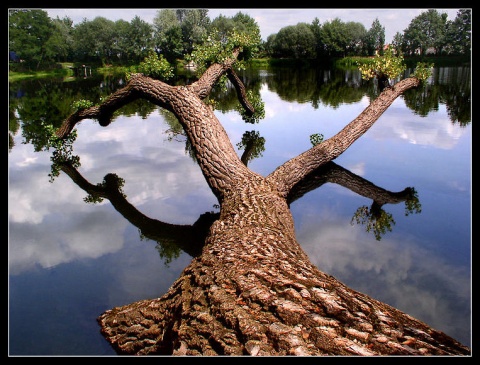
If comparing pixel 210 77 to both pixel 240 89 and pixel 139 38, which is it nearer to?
pixel 240 89

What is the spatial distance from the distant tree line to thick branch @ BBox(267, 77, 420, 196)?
26.5 m

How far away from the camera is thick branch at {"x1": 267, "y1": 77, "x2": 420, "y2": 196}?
7.06m

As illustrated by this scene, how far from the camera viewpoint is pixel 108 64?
51250 millimetres

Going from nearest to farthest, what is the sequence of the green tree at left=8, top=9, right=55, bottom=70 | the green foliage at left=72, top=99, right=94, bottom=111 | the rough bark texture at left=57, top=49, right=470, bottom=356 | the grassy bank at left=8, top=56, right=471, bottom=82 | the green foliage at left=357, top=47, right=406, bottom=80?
the rough bark texture at left=57, top=49, right=470, bottom=356, the green foliage at left=357, top=47, right=406, bottom=80, the green foliage at left=72, top=99, right=94, bottom=111, the green tree at left=8, top=9, right=55, bottom=70, the grassy bank at left=8, top=56, right=471, bottom=82

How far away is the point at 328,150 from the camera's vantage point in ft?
27.1

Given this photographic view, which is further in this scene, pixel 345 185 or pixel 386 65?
pixel 386 65

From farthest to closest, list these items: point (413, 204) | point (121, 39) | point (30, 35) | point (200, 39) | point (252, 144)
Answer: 1. point (121, 39)
2. point (200, 39)
3. point (30, 35)
4. point (252, 144)
5. point (413, 204)

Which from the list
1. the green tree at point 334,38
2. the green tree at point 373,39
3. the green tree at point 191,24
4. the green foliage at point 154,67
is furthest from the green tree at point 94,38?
the green foliage at point 154,67

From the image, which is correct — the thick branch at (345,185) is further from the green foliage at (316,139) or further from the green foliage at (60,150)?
the green foliage at (60,150)

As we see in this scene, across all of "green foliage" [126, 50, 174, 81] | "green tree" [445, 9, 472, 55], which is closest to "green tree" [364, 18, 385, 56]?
"green tree" [445, 9, 472, 55]

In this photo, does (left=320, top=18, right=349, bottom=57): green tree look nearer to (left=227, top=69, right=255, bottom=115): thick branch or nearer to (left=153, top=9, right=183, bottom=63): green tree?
(left=153, top=9, right=183, bottom=63): green tree

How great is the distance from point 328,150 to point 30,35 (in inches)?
1180

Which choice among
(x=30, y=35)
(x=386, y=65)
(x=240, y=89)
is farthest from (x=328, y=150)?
(x=30, y=35)

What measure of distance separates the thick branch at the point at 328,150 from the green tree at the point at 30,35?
26089 mm
